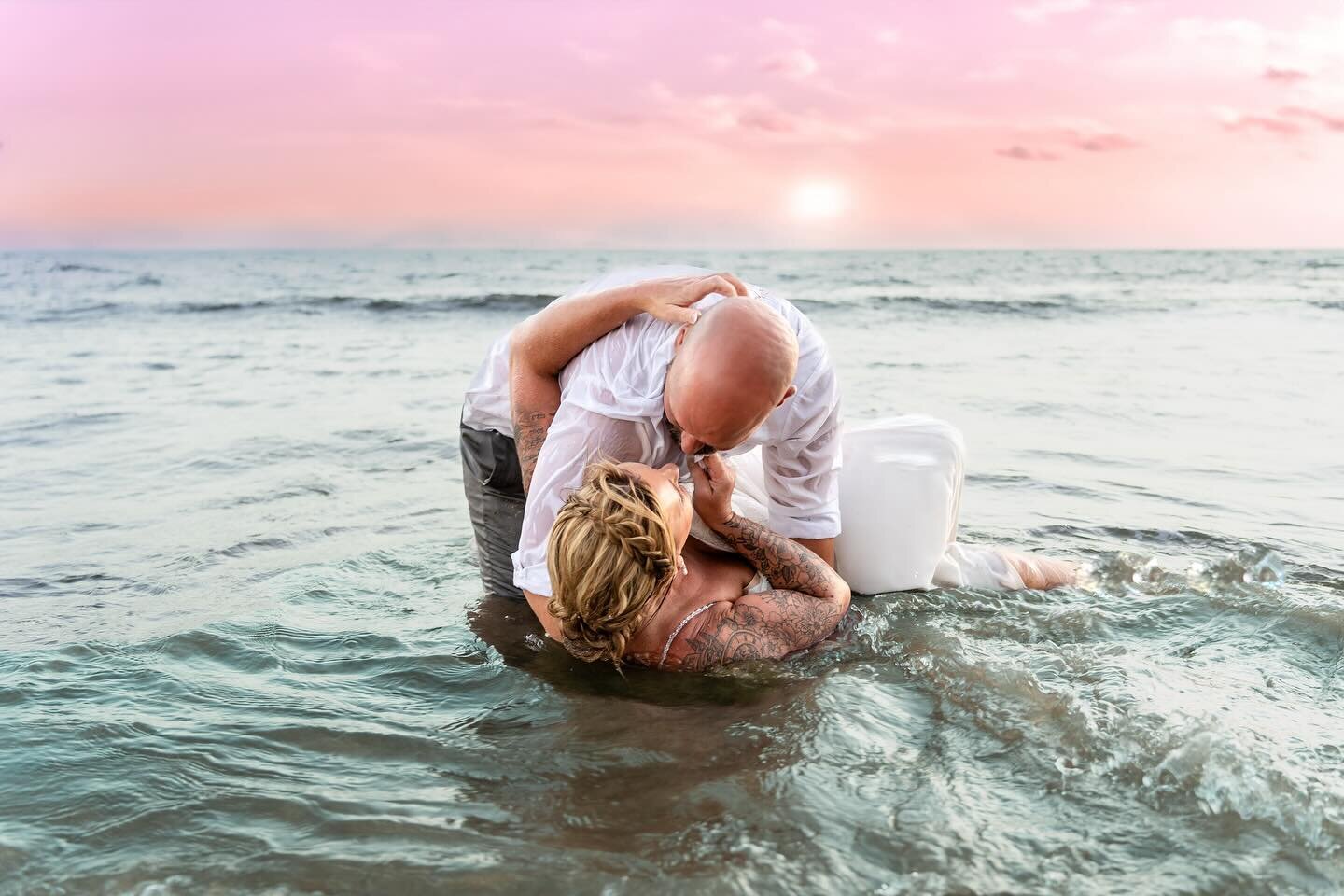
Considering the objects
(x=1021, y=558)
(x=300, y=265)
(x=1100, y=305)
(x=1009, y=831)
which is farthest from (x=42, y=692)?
(x=300, y=265)

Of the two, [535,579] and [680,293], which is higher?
[680,293]

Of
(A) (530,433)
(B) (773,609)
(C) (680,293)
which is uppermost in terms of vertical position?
(C) (680,293)

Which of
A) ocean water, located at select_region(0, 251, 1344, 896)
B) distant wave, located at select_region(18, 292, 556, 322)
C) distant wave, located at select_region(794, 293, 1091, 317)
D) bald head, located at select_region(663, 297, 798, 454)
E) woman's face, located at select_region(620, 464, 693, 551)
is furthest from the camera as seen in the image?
distant wave, located at select_region(794, 293, 1091, 317)

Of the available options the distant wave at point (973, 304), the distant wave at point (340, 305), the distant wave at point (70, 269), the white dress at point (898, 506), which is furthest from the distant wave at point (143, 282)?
the white dress at point (898, 506)

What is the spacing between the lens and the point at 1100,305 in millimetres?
27234

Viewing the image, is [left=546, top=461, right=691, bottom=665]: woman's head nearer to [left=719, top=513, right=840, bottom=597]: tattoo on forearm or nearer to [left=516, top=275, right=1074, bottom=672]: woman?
[left=516, top=275, right=1074, bottom=672]: woman

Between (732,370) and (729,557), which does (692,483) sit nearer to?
(729,557)

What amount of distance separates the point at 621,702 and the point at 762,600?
0.70 meters

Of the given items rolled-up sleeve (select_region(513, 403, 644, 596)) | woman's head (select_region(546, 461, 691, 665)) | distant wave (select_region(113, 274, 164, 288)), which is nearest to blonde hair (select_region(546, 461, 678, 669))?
woman's head (select_region(546, 461, 691, 665))

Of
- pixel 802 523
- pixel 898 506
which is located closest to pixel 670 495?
pixel 802 523

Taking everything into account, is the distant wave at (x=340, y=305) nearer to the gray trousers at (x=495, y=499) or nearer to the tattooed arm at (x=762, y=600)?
the gray trousers at (x=495, y=499)

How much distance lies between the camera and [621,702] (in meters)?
4.21

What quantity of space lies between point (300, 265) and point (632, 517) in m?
46.3

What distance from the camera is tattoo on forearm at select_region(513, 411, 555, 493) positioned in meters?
4.35
